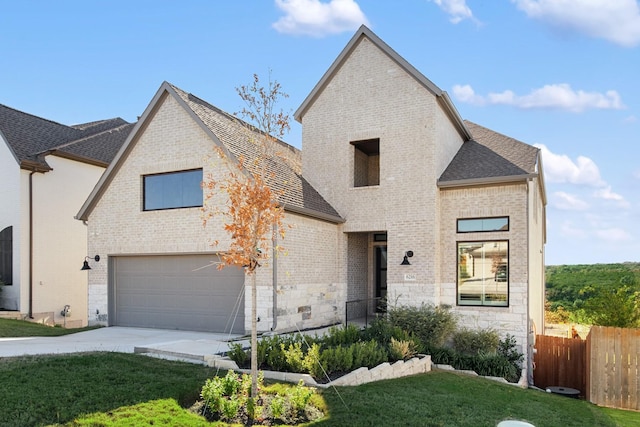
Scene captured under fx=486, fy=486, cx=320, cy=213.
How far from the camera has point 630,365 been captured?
460 inches

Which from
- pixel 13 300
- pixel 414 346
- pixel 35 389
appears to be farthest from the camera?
pixel 13 300

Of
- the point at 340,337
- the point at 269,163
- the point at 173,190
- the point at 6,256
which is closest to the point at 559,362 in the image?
the point at 340,337

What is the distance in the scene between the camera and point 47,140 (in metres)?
20.4

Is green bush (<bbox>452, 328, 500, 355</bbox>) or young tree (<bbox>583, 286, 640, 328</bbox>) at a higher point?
young tree (<bbox>583, 286, 640, 328</bbox>)

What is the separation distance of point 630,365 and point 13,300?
19.7 metres

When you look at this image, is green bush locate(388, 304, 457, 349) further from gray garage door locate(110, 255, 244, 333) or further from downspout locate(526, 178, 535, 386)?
gray garage door locate(110, 255, 244, 333)

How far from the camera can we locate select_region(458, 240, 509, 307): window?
544 inches

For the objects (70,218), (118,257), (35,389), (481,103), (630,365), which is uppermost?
(481,103)

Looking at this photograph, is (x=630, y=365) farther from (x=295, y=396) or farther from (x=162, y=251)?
(x=162, y=251)

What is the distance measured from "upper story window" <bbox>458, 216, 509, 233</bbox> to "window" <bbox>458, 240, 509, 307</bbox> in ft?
1.27

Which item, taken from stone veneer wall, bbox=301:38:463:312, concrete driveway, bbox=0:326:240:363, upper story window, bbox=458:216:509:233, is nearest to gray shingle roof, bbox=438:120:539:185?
stone veneer wall, bbox=301:38:463:312

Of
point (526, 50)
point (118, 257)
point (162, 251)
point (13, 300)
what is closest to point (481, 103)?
point (526, 50)

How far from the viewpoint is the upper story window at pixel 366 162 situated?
16.5 meters

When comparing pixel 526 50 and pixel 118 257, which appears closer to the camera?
pixel 526 50
